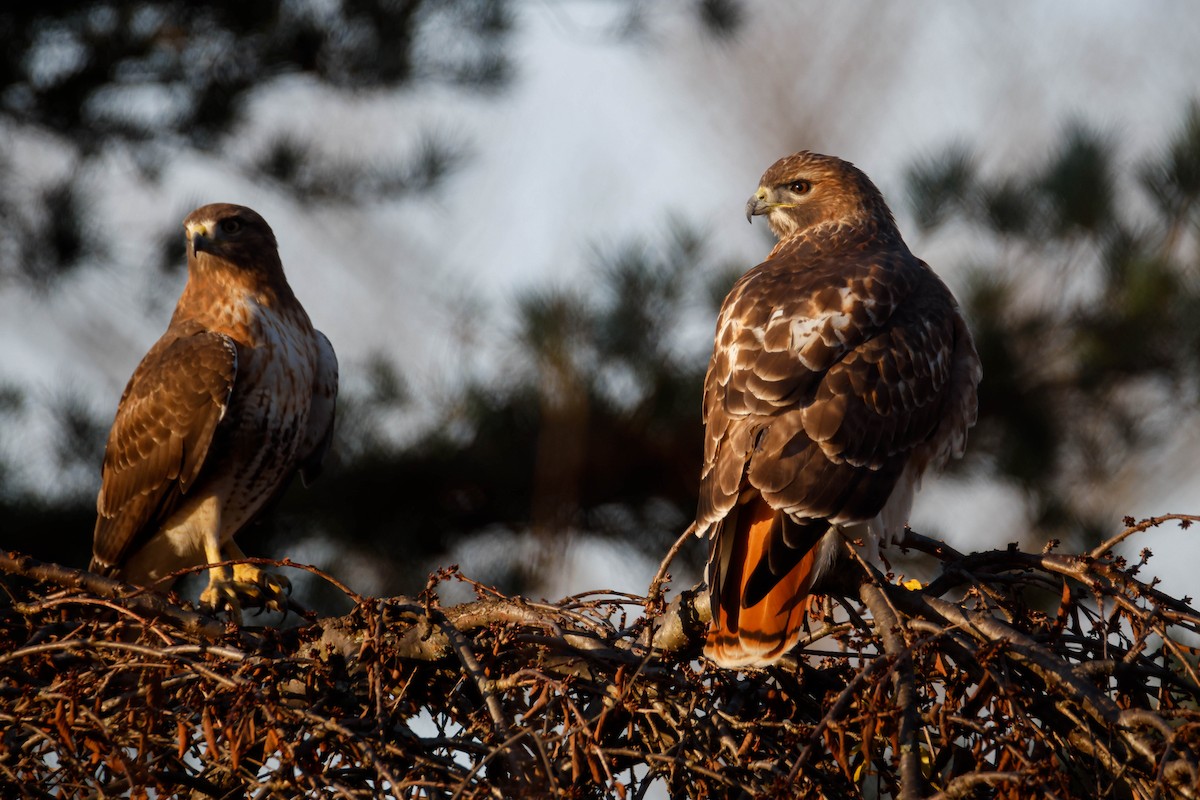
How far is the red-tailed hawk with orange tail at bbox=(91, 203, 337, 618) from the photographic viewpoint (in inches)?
185

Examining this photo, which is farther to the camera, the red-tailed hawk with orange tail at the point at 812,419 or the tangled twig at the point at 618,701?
the red-tailed hawk with orange tail at the point at 812,419

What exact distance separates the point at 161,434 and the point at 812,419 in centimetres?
233

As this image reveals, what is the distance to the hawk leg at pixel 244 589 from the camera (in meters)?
4.57

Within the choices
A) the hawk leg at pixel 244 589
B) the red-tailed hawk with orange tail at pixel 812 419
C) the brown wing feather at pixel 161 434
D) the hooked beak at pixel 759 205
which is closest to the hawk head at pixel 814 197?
the hooked beak at pixel 759 205

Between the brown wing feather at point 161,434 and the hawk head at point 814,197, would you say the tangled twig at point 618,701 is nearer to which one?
the brown wing feather at point 161,434

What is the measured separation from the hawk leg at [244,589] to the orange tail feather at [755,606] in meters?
1.79

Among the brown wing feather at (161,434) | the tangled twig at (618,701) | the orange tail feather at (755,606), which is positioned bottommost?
the tangled twig at (618,701)

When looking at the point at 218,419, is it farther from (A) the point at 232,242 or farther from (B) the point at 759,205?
(B) the point at 759,205

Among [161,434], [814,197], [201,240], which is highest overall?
[814,197]

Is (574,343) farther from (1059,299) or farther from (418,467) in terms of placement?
(1059,299)

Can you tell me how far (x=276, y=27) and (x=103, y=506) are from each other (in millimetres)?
4836

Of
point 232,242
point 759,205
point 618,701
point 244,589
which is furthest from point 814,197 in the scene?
point 618,701

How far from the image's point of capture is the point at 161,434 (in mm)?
4766

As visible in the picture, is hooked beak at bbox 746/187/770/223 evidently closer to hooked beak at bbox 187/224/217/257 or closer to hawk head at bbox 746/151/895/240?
hawk head at bbox 746/151/895/240
